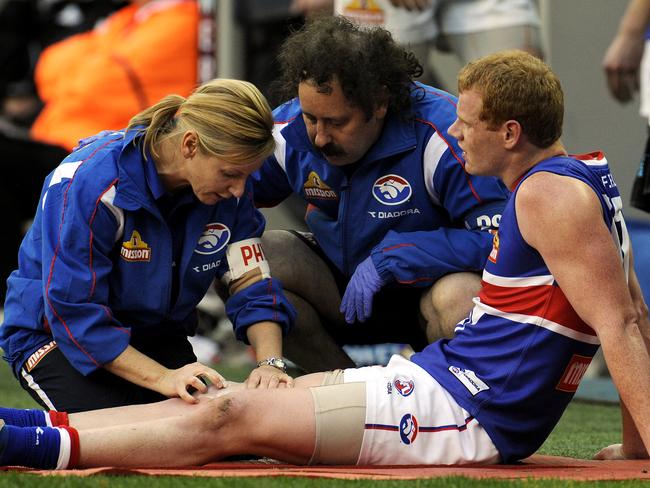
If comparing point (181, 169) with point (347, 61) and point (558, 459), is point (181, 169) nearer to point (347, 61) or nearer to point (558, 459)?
point (347, 61)

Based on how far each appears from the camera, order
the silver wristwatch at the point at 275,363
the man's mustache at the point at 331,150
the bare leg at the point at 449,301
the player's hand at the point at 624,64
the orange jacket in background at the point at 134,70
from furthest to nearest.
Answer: the orange jacket in background at the point at 134,70 < the player's hand at the point at 624,64 < the man's mustache at the point at 331,150 < the bare leg at the point at 449,301 < the silver wristwatch at the point at 275,363

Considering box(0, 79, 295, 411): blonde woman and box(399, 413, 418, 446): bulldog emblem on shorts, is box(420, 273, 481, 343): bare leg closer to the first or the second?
box(0, 79, 295, 411): blonde woman

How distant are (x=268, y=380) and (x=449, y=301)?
695 mm

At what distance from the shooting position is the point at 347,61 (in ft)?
13.3

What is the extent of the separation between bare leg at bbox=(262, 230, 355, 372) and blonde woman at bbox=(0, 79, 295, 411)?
0.30 metres

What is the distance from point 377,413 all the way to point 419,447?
14 centimetres

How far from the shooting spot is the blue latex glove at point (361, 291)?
409 cm

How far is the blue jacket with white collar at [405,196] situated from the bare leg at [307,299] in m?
0.09

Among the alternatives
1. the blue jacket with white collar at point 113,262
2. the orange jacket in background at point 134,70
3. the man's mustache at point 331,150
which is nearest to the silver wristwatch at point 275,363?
the blue jacket with white collar at point 113,262

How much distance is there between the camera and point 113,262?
3748 mm

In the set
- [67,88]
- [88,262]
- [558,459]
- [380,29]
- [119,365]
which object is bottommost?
[67,88]

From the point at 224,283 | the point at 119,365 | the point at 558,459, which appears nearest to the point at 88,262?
the point at 119,365

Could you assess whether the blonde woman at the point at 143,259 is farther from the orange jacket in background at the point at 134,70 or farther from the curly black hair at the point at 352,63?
the orange jacket in background at the point at 134,70

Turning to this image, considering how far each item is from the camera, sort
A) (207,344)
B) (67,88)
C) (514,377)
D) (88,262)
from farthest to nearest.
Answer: (67,88) → (207,344) → (88,262) → (514,377)
